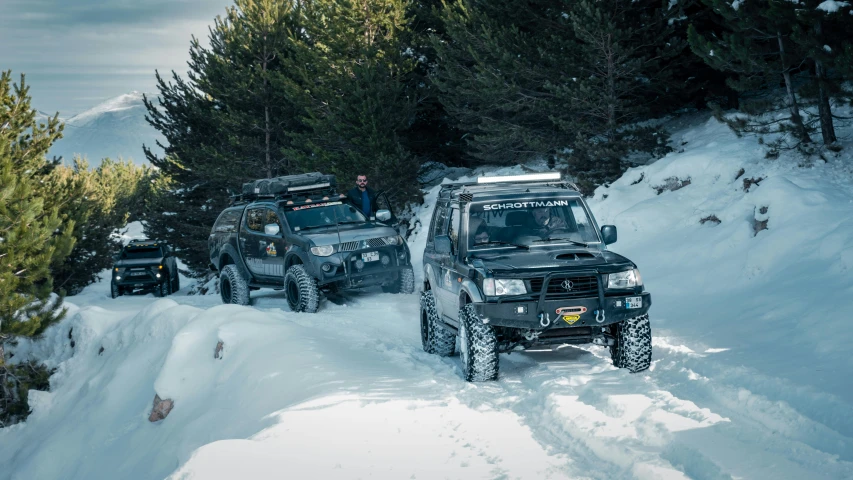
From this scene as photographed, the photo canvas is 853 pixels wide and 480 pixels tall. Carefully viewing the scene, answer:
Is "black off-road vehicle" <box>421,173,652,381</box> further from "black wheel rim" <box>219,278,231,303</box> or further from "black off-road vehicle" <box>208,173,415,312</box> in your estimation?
"black wheel rim" <box>219,278,231,303</box>

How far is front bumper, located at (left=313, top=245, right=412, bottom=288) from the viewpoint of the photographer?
551 inches

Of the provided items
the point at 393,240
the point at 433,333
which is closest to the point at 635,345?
the point at 433,333

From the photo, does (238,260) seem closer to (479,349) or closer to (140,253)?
(479,349)

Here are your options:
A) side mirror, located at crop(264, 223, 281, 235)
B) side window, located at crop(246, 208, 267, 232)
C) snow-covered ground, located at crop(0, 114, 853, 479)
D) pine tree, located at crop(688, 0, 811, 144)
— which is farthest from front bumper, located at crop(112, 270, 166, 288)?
pine tree, located at crop(688, 0, 811, 144)

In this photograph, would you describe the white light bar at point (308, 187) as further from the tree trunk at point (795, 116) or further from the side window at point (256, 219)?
the tree trunk at point (795, 116)

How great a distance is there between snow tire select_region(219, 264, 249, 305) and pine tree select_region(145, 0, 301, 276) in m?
13.0

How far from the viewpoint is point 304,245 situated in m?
14.3

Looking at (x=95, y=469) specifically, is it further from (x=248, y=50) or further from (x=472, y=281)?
(x=248, y=50)

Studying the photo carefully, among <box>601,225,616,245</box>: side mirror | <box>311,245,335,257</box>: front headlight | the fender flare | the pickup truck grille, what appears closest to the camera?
<box>601,225,616,245</box>: side mirror

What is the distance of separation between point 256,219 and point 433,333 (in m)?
7.17

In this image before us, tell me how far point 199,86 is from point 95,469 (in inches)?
981

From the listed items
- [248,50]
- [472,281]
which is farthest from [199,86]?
[472,281]

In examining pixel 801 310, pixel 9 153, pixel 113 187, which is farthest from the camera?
pixel 113 187

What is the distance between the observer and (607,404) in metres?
6.75
